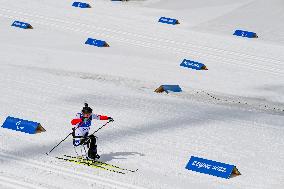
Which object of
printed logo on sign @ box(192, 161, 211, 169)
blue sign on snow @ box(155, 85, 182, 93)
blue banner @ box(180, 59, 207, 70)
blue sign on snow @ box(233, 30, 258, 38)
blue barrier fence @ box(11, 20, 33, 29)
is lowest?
blue barrier fence @ box(11, 20, 33, 29)

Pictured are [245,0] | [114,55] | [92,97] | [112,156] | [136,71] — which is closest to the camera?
[112,156]

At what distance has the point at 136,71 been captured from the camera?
27938 mm

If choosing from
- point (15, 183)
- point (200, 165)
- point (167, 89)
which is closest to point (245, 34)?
point (167, 89)

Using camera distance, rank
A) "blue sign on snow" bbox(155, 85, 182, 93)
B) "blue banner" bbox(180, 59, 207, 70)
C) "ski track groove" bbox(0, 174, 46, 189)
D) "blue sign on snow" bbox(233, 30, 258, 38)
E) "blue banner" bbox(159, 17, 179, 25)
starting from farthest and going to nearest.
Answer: "blue banner" bbox(159, 17, 179, 25), "blue sign on snow" bbox(233, 30, 258, 38), "blue banner" bbox(180, 59, 207, 70), "blue sign on snow" bbox(155, 85, 182, 93), "ski track groove" bbox(0, 174, 46, 189)

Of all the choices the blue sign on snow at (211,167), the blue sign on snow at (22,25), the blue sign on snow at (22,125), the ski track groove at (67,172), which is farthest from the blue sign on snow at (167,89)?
the blue sign on snow at (22,25)

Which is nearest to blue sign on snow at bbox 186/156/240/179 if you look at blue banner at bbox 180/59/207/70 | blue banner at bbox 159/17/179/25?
blue banner at bbox 180/59/207/70

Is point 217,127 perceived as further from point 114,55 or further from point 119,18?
Answer: point 119,18

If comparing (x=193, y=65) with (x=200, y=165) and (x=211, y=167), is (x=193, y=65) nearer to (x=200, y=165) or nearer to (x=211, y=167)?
(x=200, y=165)

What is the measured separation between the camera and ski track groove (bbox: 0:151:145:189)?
1736 centimetres

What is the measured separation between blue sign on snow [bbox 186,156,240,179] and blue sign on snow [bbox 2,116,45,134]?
15.1ft

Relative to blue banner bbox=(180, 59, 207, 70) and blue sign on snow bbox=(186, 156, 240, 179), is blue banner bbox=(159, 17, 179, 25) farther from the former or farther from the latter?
blue sign on snow bbox=(186, 156, 240, 179)

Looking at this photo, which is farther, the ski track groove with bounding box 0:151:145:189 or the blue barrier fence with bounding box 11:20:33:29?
the blue barrier fence with bounding box 11:20:33:29

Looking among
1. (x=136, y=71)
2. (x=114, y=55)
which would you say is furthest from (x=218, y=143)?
(x=114, y=55)

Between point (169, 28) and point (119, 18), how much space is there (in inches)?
108
